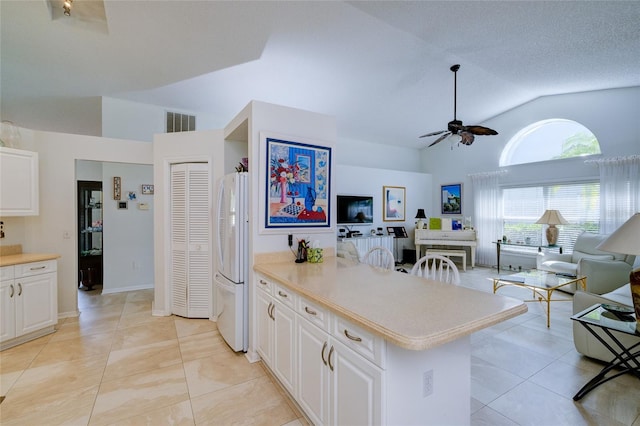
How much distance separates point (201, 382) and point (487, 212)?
7.04m

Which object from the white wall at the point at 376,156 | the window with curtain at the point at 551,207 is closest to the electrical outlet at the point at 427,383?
the white wall at the point at 376,156

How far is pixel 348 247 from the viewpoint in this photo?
14.3ft

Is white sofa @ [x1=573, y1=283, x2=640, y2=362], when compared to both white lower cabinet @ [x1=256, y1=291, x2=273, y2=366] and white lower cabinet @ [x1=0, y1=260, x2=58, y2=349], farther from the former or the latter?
white lower cabinet @ [x1=0, y1=260, x2=58, y2=349]

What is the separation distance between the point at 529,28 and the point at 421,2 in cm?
156

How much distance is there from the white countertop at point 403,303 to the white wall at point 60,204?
3261 mm

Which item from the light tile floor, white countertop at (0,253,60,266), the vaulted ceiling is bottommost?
the light tile floor

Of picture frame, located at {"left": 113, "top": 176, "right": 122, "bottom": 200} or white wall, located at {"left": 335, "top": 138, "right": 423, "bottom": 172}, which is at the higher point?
white wall, located at {"left": 335, "top": 138, "right": 423, "bottom": 172}

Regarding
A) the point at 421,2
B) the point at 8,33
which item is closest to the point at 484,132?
the point at 421,2

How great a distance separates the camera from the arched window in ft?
18.2

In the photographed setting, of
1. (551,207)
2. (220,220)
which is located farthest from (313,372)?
(551,207)

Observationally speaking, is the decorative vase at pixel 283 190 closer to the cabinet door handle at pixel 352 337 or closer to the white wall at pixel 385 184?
the cabinet door handle at pixel 352 337

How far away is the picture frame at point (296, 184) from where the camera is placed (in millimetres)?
2572

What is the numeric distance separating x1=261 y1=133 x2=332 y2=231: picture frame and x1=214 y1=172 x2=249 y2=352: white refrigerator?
0.82ft

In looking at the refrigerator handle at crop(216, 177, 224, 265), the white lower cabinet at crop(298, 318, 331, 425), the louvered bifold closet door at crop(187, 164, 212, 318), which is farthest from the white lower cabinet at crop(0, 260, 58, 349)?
the white lower cabinet at crop(298, 318, 331, 425)
